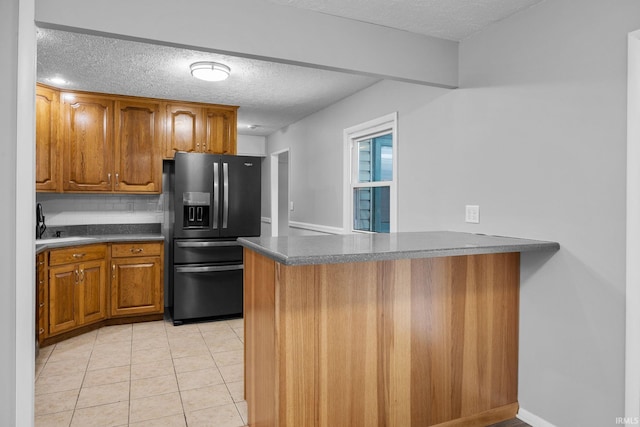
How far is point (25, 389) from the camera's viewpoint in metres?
1.77

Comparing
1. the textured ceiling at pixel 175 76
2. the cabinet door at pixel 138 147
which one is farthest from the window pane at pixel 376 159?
the cabinet door at pixel 138 147

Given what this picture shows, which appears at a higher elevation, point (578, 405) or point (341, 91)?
point (341, 91)

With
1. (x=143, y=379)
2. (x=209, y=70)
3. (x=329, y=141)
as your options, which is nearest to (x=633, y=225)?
(x=209, y=70)

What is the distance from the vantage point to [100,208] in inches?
176

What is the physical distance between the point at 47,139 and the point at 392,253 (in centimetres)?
363

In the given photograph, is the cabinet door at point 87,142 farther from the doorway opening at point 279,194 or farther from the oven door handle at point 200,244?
the doorway opening at point 279,194

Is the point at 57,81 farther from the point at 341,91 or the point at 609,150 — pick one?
the point at 609,150

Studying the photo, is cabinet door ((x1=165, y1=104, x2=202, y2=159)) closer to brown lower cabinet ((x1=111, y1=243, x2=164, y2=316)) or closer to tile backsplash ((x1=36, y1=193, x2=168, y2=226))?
tile backsplash ((x1=36, y1=193, x2=168, y2=226))

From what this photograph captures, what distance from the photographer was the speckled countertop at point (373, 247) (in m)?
1.69

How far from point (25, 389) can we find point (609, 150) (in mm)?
2832

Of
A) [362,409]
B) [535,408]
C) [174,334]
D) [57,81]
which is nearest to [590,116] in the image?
[535,408]

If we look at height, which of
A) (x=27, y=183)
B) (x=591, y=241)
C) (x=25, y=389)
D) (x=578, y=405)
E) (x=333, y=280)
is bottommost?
(x=578, y=405)

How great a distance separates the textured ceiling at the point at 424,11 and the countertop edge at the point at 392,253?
1.32m

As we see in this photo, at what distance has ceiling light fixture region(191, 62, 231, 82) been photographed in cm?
319
